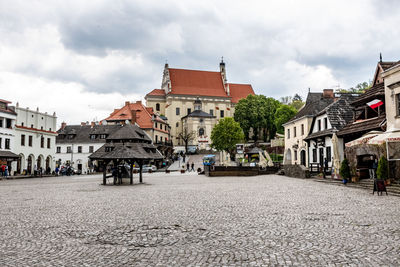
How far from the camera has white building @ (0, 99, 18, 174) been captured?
47.0 meters

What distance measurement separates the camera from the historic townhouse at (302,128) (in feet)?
126

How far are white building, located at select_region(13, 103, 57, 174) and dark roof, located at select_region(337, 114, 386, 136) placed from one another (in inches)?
1606

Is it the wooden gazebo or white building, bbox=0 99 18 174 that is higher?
white building, bbox=0 99 18 174

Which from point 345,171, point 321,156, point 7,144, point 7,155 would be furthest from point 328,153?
point 7,144

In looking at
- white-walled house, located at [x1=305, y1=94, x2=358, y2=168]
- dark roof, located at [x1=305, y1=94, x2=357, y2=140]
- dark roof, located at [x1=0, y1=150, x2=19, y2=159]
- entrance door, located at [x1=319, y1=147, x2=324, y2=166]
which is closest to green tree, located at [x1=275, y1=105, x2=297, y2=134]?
white-walled house, located at [x1=305, y1=94, x2=358, y2=168]

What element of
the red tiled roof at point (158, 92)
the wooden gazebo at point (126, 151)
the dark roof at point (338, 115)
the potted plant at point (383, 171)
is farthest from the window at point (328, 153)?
the red tiled roof at point (158, 92)

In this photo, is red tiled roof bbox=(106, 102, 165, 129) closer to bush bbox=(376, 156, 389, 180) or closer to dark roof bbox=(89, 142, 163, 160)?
dark roof bbox=(89, 142, 163, 160)

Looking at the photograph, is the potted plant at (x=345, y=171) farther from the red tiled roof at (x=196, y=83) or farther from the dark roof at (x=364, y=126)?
the red tiled roof at (x=196, y=83)

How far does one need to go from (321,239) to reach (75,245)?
200 inches

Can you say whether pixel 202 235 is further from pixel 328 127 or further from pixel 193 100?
pixel 193 100

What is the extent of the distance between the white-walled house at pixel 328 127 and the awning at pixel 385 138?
Result: 1172cm

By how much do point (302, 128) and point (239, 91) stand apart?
3118 inches

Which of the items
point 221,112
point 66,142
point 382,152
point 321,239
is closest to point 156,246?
point 321,239

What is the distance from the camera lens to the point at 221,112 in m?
109
